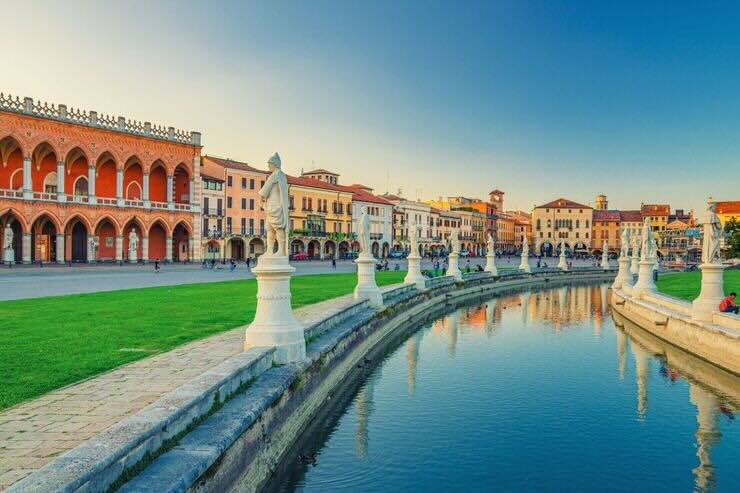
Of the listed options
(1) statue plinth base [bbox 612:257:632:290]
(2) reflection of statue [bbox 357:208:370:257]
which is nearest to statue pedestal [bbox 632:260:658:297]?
(1) statue plinth base [bbox 612:257:632:290]

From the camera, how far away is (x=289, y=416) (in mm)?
8320

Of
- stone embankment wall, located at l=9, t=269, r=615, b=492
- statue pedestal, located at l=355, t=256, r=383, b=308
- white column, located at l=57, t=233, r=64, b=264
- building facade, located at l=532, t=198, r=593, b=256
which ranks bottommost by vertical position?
stone embankment wall, located at l=9, t=269, r=615, b=492

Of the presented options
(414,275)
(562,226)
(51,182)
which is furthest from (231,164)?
(562,226)

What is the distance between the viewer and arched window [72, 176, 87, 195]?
47.9 metres

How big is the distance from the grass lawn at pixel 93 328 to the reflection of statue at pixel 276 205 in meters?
2.88

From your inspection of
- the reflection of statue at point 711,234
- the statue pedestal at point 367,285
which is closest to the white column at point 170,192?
the statue pedestal at point 367,285

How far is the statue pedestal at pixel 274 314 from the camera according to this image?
8.90m

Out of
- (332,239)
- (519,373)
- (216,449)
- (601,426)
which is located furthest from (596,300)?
(332,239)

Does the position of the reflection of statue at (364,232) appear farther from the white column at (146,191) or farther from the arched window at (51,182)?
the arched window at (51,182)

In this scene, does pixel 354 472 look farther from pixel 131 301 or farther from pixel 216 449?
pixel 131 301

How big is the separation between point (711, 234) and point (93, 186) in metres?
45.2

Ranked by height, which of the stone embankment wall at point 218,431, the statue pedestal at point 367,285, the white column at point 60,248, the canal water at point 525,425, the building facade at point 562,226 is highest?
the building facade at point 562,226

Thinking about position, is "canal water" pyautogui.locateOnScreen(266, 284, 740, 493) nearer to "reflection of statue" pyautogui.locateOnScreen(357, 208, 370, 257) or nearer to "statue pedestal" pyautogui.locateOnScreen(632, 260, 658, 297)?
"reflection of statue" pyautogui.locateOnScreen(357, 208, 370, 257)

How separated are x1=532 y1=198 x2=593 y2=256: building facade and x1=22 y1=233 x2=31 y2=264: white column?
10804 centimetres
